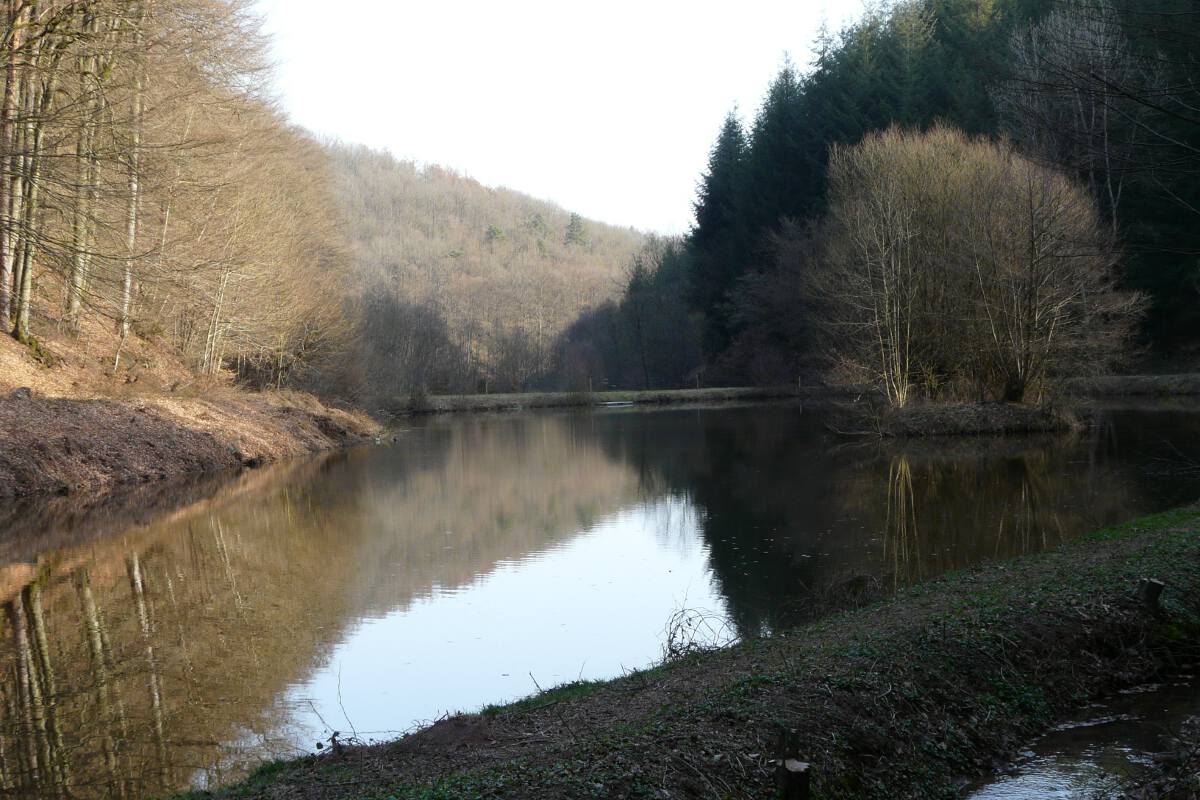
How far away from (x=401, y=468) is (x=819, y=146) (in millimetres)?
41727

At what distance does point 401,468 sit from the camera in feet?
80.4

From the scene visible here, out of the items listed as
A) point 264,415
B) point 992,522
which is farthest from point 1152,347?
point 264,415

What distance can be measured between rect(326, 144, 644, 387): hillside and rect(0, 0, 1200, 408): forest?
15.8 m

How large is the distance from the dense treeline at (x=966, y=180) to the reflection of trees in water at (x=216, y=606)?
8005mm

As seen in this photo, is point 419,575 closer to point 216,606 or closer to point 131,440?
point 216,606

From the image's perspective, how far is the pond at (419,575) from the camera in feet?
22.3

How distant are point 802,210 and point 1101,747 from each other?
55.7m

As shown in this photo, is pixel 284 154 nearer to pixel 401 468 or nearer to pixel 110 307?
pixel 110 307

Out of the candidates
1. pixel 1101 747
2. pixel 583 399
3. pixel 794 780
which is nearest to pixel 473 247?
pixel 583 399

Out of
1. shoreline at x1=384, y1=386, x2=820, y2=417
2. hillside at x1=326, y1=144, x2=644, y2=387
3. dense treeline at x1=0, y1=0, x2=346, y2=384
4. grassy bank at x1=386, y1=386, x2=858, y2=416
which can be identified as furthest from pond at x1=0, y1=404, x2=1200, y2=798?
hillside at x1=326, y1=144, x2=644, y2=387

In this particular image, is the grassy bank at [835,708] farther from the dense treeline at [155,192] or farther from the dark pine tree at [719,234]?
the dark pine tree at [719,234]

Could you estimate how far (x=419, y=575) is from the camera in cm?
1186

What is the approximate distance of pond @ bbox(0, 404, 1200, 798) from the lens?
679 cm

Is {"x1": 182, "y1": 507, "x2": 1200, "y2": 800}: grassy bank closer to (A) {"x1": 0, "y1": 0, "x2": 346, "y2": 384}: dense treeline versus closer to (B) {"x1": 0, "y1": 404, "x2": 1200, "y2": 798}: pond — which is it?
(B) {"x1": 0, "y1": 404, "x2": 1200, "y2": 798}: pond
